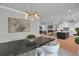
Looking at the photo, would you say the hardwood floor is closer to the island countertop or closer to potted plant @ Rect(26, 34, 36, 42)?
the island countertop

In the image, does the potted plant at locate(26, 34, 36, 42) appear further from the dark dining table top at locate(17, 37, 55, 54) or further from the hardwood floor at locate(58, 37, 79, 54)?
the hardwood floor at locate(58, 37, 79, 54)

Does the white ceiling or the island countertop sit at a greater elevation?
the white ceiling

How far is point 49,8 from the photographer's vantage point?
1.48 metres

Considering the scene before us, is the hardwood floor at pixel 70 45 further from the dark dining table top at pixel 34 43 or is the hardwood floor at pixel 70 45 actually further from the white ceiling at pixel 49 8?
the white ceiling at pixel 49 8

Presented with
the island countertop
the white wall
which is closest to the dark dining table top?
the island countertop

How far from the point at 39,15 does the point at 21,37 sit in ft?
1.12

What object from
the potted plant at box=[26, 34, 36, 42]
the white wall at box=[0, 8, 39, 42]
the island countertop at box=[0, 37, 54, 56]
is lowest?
the island countertop at box=[0, 37, 54, 56]

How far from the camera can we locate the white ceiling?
57.4 inches

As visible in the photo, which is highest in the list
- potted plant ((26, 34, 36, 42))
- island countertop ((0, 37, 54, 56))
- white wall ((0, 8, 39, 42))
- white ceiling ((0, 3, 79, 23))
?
white ceiling ((0, 3, 79, 23))

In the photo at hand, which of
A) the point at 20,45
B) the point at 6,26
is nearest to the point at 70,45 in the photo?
the point at 20,45

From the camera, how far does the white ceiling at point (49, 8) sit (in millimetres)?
1457

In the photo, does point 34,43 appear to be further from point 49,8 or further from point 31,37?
point 49,8

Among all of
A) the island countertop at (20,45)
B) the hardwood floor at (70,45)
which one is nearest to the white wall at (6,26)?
the island countertop at (20,45)

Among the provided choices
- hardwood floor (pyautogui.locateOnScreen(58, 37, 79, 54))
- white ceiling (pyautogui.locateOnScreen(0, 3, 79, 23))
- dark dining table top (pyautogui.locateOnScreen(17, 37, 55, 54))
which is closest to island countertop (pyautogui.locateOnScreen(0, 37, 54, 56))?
dark dining table top (pyautogui.locateOnScreen(17, 37, 55, 54))
